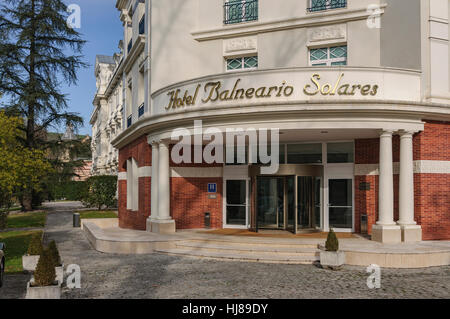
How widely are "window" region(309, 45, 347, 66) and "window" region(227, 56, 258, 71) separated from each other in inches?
97.5

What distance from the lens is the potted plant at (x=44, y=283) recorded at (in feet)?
23.9

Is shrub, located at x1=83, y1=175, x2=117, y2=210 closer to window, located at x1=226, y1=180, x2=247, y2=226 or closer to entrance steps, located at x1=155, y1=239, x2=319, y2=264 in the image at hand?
window, located at x1=226, y1=180, x2=247, y2=226

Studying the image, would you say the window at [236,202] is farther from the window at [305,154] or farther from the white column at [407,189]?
the white column at [407,189]

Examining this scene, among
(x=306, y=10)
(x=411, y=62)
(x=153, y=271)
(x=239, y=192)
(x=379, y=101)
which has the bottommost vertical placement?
(x=153, y=271)

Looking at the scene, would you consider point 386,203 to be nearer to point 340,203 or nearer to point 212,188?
point 340,203

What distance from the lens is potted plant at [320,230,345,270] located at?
36.8ft

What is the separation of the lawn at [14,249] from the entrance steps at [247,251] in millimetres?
4277

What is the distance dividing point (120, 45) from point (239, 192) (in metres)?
27.3

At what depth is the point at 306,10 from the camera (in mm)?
17828

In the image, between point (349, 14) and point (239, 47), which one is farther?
point (239, 47)

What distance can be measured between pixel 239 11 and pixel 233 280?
42.3ft

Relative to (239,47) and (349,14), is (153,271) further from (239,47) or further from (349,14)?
(349,14)

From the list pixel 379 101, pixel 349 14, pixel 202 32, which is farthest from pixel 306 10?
pixel 379 101
